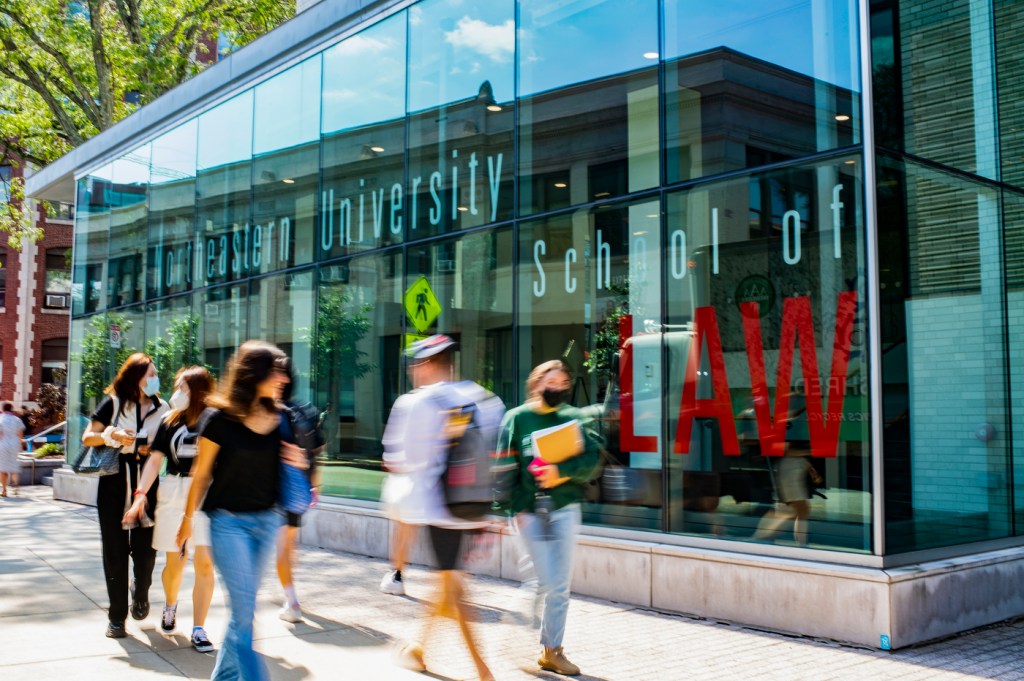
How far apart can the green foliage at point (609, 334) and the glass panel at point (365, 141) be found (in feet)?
11.6

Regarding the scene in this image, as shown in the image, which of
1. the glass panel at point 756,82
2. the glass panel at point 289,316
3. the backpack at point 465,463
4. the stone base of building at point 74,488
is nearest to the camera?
the backpack at point 465,463

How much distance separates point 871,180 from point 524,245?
3971mm

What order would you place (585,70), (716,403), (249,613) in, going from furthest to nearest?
(585,70), (716,403), (249,613)

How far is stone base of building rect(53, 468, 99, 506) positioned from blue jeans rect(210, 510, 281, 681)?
13.3 meters

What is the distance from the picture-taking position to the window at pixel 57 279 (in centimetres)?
3919

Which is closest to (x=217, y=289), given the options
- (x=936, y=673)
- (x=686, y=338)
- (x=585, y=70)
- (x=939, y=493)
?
(x=585, y=70)

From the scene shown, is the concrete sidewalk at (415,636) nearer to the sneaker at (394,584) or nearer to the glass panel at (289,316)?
the sneaker at (394,584)

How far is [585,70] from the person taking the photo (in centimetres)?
969

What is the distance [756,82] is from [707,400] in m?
2.76

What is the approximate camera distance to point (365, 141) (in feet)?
40.3

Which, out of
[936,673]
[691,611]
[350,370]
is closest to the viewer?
[936,673]

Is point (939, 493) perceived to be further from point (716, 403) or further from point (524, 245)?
point (524, 245)

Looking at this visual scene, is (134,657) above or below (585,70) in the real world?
below

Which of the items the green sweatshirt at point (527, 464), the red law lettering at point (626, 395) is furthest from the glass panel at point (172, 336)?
the green sweatshirt at point (527, 464)
